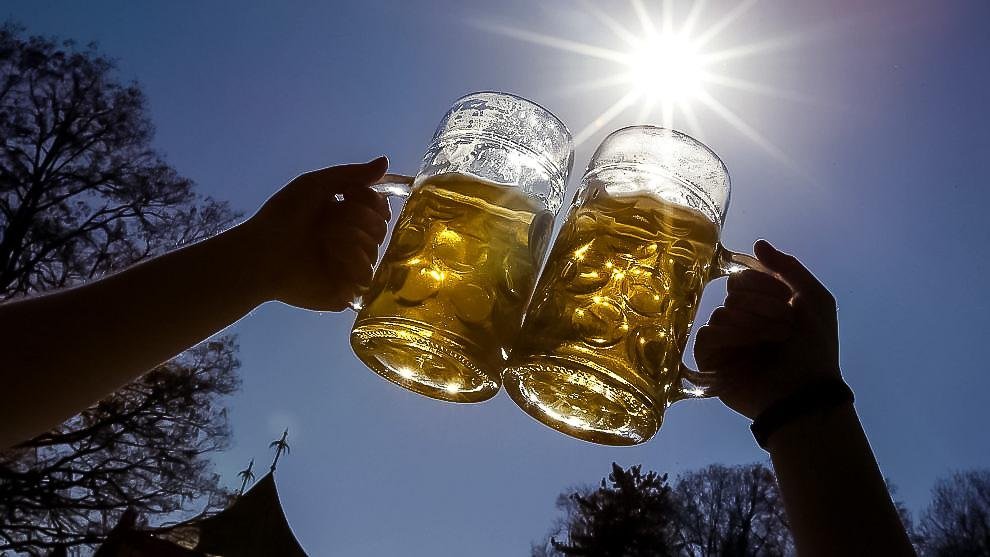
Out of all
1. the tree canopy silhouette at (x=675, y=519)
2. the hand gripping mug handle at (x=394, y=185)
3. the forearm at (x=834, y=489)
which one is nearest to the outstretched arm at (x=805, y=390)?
the forearm at (x=834, y=489)

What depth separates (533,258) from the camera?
3.08 feet

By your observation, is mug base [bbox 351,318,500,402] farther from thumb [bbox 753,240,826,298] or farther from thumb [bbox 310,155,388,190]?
thumb [bbox 753,240,826,298]

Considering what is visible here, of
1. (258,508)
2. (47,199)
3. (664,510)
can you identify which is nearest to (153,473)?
(258,508)

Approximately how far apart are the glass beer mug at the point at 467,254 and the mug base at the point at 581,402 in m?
0.05

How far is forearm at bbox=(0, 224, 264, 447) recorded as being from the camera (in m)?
0.74

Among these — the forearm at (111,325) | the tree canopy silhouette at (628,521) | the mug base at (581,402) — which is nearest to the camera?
the forearm at (111,325)

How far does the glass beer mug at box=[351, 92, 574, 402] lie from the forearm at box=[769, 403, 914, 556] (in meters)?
0.43

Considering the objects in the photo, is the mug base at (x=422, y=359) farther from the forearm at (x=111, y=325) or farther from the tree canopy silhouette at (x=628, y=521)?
the tree canopy silhouette at (x=628, y=521)

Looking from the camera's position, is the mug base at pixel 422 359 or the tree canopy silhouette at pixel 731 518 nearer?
the mug base at pixel 422 359

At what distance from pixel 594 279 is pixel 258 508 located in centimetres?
609

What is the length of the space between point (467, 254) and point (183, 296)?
0.37 m

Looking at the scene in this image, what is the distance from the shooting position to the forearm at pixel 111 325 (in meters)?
0.74

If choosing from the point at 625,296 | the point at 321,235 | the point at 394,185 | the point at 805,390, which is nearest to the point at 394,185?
the point at 394,185

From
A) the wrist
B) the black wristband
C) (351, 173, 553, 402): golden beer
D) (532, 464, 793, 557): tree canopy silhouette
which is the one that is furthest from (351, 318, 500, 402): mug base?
(532, 464, 793, 557): tree canopy silhouette
